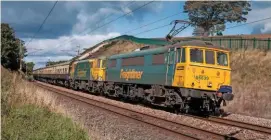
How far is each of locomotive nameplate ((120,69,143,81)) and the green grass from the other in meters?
8.89

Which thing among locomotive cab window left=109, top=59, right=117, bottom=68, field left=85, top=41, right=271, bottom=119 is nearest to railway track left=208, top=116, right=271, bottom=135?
field left=85, top=41, right=271, bottom=119

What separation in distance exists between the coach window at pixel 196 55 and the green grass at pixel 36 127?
22.0ft

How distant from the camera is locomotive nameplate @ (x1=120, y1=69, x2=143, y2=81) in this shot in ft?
67.1

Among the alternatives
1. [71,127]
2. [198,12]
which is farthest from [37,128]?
[198,12]

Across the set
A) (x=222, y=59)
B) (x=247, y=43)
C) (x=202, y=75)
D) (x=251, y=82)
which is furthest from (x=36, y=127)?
(x=247, y=43)

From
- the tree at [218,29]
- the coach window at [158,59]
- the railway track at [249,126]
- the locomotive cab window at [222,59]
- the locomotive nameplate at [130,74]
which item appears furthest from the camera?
the tree at [218,29]

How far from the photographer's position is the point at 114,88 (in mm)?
25047

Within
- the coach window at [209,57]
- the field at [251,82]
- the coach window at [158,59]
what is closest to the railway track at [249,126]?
the coach window at [209,57]

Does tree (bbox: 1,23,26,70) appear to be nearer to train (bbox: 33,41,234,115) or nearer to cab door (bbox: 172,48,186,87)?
train (bbox: 33,41,234,115)

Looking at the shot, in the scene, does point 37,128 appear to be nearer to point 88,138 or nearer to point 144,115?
point 88,138

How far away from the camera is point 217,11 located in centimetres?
7269

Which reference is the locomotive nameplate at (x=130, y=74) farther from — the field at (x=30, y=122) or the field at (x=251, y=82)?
the field at (x=30, y=122)

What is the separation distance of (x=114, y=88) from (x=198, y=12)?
2013 inches

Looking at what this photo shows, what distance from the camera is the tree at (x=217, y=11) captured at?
71.5 meters
